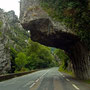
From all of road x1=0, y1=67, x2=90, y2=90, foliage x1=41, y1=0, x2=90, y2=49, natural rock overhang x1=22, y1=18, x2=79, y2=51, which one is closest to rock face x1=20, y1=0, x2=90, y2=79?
natural rock overhang x1=22, y1=18, x2=79, y2=51

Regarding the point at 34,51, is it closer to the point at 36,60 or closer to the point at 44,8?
the point at 36,60

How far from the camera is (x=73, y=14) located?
53.1ft

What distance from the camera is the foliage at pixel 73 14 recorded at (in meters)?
15.2

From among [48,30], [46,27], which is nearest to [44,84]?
[48,30]

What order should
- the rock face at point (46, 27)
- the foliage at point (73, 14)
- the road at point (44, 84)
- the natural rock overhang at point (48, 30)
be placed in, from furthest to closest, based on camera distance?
the natural rock overhang at point (48, 30)
the rock face at point (46, 27)
the foliage at point (73, 14)
the road at point (44, 84)

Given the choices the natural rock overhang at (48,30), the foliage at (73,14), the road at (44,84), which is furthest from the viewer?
the natural rock overhang at (48,30)

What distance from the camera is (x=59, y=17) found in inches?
677

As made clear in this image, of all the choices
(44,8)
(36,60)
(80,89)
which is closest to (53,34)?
(44,8)

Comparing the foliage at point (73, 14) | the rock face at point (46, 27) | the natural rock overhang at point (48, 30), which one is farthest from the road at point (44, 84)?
the natural rock overhang at point (48, 30)

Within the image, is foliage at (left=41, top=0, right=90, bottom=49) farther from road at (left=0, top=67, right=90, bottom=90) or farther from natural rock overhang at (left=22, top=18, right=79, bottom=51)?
road at (left=0, top=67, right=90, bottom=90)

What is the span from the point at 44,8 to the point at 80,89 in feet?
34.9

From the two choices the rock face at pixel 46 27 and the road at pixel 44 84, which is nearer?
the road at pixel 44 84

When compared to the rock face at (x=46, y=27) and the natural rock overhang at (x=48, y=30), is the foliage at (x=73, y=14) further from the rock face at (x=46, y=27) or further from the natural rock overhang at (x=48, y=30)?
the natural rock overhang at (x=48, y=30)

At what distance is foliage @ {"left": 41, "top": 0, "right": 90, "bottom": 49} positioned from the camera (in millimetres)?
15234
